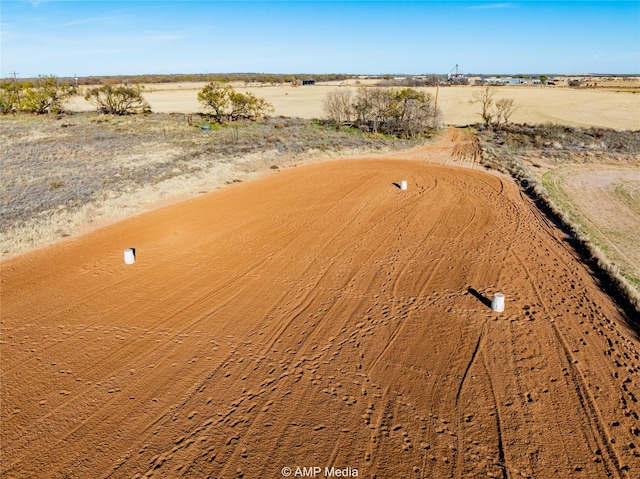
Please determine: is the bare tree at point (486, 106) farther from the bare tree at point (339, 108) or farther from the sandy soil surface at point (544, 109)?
the bare tree at point (339, 108)

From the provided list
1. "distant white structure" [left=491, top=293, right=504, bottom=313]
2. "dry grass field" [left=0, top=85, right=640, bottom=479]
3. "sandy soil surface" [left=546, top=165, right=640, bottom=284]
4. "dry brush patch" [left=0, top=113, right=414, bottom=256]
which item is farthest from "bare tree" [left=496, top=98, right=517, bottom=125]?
"distant white structure" [left=491, top=293, right=504, bottom=313]

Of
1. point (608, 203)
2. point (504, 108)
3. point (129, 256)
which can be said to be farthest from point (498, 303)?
point (504, 108)

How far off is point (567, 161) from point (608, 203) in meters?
8.38

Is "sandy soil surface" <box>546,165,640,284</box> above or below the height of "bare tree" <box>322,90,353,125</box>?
below

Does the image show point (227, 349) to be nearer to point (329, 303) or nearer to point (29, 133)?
point (329, 303)

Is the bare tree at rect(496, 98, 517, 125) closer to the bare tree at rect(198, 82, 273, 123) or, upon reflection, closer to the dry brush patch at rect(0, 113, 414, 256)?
the dry brush patch at rect(0, 113, 414, 256)

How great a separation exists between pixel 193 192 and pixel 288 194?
392 centimetres

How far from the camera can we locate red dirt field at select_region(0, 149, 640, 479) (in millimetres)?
4867

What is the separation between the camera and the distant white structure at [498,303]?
25.6 ft

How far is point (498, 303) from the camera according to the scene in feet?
25.6

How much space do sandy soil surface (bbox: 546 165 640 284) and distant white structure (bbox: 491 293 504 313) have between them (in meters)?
4.52

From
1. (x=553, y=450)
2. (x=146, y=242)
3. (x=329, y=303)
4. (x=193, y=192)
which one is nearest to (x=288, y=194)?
(x=193, y=192)

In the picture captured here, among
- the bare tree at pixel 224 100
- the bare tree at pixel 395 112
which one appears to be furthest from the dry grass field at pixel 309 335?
the bare tree at pixel 224 100

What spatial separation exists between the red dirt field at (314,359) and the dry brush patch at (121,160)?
305cm
